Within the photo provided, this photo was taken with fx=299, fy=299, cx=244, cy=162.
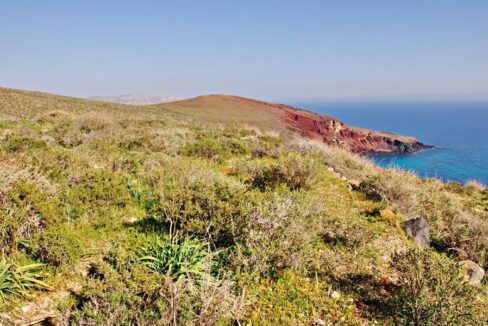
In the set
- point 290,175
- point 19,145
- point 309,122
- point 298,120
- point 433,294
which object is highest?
point 298,120

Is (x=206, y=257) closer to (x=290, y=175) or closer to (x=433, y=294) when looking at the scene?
(x=433, y=294)

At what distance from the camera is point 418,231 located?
6.24m

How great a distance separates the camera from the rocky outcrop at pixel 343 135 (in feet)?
166

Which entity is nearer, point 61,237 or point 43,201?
point 61,237

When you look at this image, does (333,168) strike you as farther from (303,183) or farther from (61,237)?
(61,237)

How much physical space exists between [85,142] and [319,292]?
34.0 feet

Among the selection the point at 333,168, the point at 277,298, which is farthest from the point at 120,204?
the point at 333,168

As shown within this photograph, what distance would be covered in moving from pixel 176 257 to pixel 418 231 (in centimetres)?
504

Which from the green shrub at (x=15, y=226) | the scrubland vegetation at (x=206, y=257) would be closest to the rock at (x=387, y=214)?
the scrubland vegetation at (x=206, y=257)

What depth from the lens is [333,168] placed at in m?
11.5

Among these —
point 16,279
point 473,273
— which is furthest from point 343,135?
point 16,279

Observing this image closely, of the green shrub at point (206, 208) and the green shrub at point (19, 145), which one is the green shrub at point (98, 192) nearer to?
the green shrub at point (206, 208)

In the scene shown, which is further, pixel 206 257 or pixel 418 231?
pixel 418 231

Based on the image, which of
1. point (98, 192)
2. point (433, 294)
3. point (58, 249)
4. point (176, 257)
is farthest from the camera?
point (98, 192)
